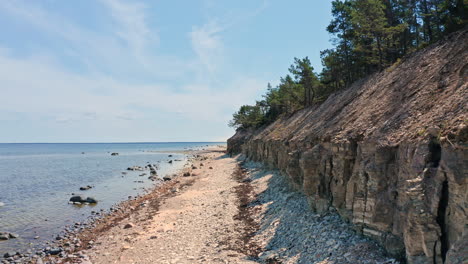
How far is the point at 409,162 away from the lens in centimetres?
1003

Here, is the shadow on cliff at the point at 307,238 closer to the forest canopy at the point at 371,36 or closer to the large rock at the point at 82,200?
the forest canopy at the point at 371,36

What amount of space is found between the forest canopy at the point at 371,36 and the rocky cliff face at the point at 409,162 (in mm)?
8253

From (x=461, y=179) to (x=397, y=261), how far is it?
3.93 metres

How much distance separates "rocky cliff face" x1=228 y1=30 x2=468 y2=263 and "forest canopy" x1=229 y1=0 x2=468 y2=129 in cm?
825

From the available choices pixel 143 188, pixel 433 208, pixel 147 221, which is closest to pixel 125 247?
pixel 147 221

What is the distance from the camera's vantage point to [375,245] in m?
11.1

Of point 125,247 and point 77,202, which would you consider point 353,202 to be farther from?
point 77,202

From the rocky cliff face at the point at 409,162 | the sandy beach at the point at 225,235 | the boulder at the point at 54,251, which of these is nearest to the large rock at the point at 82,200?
the sandy beach at the point at 225,235

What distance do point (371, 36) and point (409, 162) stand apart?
81.5 ft

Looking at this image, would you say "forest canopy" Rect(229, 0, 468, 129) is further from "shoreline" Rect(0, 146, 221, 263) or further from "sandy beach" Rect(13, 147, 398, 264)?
"shoreline" Rect(0, 146, 221, 263)

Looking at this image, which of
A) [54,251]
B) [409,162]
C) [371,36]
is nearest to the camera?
[409,162]

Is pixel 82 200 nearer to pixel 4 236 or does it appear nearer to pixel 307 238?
pixel 4 236

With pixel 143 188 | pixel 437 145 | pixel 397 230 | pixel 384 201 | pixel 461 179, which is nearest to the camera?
pixel 461 179

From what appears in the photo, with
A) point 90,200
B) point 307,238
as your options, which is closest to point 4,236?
point 90,200
